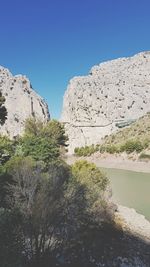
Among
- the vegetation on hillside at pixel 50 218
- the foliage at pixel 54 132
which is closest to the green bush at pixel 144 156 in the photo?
the foliage at pixel 54 132

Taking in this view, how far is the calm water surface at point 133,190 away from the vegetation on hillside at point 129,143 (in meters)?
15.5

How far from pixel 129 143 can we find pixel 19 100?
42085mm

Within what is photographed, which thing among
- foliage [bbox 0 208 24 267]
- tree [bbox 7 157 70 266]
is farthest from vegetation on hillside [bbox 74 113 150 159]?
foliage [bbox 0 208 24 267]

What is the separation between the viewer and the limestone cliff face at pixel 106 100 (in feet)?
466

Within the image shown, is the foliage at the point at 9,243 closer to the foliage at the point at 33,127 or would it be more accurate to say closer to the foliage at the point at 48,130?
the foliage at the point at 48,130

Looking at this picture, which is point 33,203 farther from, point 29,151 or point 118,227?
point 29,151

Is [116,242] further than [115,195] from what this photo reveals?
No

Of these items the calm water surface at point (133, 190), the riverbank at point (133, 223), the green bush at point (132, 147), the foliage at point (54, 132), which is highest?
the foliage at point (54, 132)

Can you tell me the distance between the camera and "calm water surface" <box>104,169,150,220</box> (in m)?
37.6

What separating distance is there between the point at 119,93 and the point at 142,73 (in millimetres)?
13206

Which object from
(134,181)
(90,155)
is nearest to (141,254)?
(134,181)

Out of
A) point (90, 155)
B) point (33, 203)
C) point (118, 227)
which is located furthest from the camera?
point (90, 155)

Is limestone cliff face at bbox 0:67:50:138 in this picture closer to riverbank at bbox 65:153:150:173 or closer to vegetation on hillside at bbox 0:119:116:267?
riverbank at bbox 65:153:150:173

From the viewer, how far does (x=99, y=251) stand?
21.8 meters
